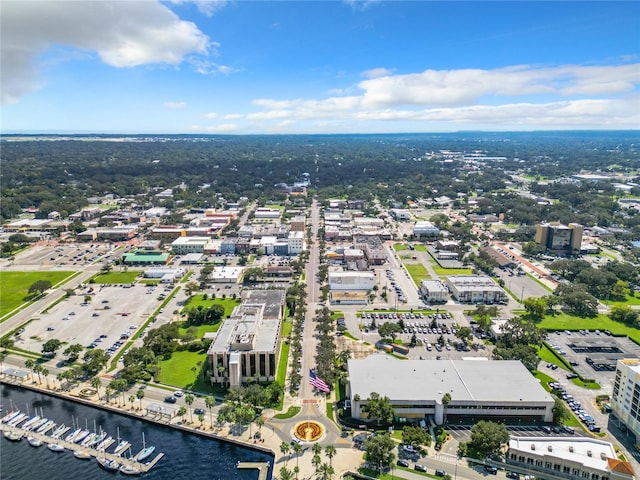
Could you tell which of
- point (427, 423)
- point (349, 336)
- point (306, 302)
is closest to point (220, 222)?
point (306, 302)

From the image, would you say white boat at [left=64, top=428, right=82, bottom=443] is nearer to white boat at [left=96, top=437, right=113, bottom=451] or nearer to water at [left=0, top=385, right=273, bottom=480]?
water at [left=0, top=385, right=273, bottom=480]

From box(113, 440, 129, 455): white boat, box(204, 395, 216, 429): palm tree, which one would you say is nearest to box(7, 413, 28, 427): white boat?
box(113, 440, 129, 455): white boat

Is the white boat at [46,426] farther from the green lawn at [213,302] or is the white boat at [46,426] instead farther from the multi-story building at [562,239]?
the multi-story building at [562,239]

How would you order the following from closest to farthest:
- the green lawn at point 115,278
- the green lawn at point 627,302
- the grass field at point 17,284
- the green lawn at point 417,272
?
the grass field at point 17,284 → the green lawn at point 627,302 → the green lawn at point 115,278 → the green lawn at point 417,272

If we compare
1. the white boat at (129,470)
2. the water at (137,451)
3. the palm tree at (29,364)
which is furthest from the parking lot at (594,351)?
the palm tree at (29,364)

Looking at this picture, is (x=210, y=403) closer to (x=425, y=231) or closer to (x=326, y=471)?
(x=326, y=471)

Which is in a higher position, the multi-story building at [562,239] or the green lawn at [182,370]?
the multi-story building at [562,239]
